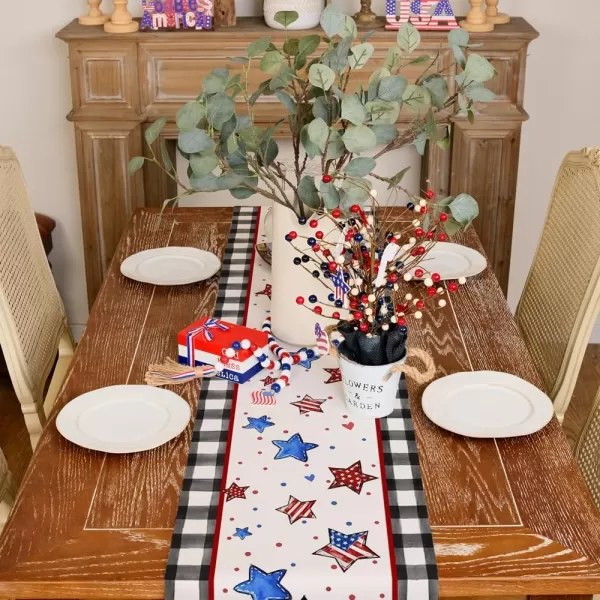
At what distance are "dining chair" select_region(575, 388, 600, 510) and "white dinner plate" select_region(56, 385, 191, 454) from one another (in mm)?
784

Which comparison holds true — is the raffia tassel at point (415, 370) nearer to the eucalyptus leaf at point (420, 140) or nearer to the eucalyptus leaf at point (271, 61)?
the eucalyptus leaf at point (420, 140)

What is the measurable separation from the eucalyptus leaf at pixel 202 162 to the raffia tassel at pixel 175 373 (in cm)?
38

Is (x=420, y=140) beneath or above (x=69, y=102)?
above

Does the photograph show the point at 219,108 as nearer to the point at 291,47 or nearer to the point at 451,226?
the point at 291,47

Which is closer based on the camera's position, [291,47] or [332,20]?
[332,20]

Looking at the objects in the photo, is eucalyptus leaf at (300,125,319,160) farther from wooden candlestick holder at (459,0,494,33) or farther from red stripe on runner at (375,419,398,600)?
wooden candlestick holder at (459,0,494,33)

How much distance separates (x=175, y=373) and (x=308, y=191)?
419 mm

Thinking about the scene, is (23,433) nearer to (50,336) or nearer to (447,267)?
(50,336)

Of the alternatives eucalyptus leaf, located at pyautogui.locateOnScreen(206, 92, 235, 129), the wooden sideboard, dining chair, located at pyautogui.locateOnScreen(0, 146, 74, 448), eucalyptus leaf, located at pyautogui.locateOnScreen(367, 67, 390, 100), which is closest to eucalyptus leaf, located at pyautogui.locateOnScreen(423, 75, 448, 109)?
eucalyptus leaf, located at pyautogui.locateOnScreen(367, 67, 390, 100)

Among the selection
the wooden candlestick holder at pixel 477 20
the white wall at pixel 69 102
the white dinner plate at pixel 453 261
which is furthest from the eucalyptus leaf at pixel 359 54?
the white wall at pixel 69 102

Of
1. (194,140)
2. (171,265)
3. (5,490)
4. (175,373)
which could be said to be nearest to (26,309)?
(171,265)

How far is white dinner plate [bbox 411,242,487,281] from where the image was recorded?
87.2 inches

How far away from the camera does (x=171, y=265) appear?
7.44 ft

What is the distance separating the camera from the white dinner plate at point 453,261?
2215mm
